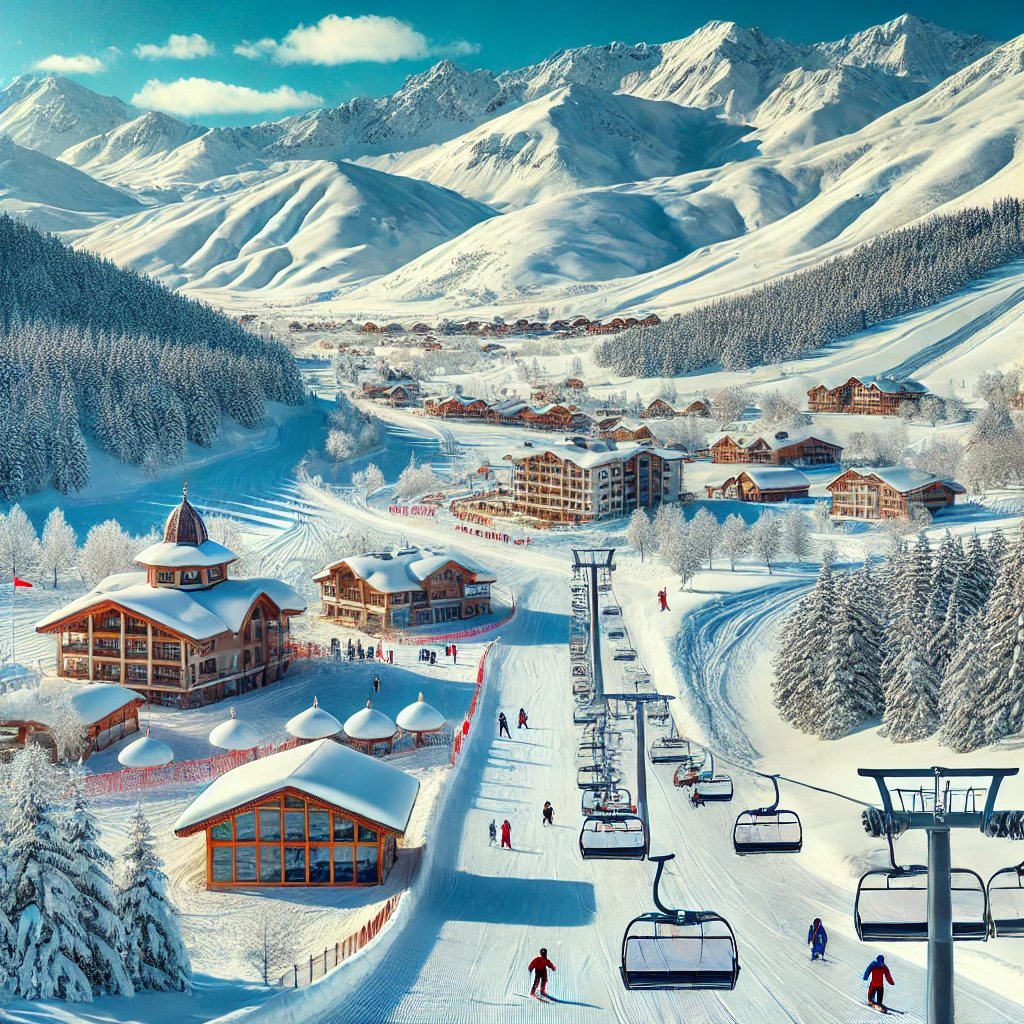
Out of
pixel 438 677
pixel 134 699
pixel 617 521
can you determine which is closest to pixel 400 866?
pixel 134 699

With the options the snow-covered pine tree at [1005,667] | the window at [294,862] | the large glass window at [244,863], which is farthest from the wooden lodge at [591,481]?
the large glass window at [244,863]

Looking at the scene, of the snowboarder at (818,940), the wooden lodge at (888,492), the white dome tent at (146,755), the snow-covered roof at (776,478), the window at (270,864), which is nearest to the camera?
the snowboarder at (818,940)

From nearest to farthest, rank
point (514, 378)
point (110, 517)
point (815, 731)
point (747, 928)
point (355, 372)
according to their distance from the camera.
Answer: point (747, 928) → point (815, 731) → point (110, 517) → point (355, 372) → point (514, 378)

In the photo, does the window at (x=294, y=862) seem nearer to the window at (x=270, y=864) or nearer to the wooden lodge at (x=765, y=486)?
the window at (x=270, y=864)

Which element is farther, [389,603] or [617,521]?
[617,521]

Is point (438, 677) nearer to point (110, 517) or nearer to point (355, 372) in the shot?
point (110, 517)

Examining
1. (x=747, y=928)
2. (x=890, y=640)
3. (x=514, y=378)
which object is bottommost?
(x=747, y=928)

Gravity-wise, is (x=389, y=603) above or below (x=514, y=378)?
below

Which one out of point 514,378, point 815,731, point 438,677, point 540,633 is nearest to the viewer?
point 815,731
